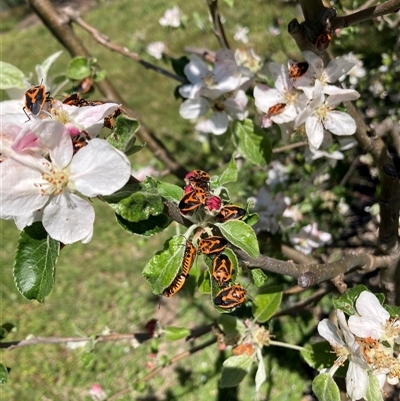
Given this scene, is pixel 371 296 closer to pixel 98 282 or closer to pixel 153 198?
pixel 153 198

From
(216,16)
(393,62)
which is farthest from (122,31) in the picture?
(216,16)

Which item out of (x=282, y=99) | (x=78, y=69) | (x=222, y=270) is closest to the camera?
(x=222, y=270)

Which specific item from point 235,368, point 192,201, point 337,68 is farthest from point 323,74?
point 235,368

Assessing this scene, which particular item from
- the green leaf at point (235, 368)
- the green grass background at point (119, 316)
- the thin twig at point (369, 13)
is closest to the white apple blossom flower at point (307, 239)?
the green grass background at point (119, 316)

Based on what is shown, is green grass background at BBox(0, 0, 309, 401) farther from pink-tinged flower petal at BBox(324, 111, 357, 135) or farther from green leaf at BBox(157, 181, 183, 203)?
green leaf at BBox(157, 181, 183, 203)

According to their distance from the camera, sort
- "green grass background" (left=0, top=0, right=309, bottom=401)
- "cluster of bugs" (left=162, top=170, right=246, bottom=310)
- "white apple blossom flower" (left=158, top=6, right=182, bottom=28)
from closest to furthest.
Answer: "cluster of bugs" (left=162, top=170, right=246, bottom=310) → "green grass background" (left=0, top=0, right=309, bottom=401) → "white apple blossom flower" (left=158, top=6, right=182, bottom=28)

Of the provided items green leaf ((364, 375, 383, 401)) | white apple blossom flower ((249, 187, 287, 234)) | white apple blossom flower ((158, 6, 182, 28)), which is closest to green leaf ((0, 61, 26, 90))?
white apple blossom flower ((249, 187, 287, 234))

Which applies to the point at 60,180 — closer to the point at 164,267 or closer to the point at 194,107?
the point at 164,267

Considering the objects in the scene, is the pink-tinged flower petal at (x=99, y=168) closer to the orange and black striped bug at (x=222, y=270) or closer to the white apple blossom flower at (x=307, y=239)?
the orange and black striped bug at (x=222, y=270)
